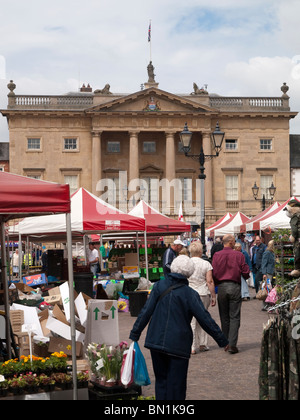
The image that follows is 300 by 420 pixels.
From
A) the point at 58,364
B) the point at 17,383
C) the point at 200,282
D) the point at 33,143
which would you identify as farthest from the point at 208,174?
the point at 17,383

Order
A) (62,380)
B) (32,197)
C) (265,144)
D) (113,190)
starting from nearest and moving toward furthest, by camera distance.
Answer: (32,197) → (62,380) → (113,190) → (265,144)

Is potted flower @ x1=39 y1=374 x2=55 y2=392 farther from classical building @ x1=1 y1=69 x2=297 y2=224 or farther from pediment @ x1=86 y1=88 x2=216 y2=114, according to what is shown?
pediment @ x1=86 y1=88 x2=216 y2=114

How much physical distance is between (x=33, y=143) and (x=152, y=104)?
11211 mm

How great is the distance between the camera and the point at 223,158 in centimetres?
6244

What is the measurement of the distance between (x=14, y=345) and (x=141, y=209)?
12792mm

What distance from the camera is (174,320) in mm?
6180

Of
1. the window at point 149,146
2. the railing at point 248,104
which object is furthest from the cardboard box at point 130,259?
the railing at point 248,104

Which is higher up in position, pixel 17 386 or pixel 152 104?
pixel 152 104

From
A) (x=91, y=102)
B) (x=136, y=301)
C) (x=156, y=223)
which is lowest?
(x=136, y=301)

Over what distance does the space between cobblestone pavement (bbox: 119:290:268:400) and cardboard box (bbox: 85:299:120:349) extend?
2.59 ft

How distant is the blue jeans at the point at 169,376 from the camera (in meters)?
6.11

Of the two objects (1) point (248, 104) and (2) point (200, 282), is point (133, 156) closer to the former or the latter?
(1) point (248, 104)

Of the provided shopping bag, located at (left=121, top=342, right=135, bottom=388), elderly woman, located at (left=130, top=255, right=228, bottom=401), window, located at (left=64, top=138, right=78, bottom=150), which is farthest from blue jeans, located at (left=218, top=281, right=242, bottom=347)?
window, located at (left=64, top=138, right=78, bottom=150)

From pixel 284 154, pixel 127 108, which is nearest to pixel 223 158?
pixel 284 154
